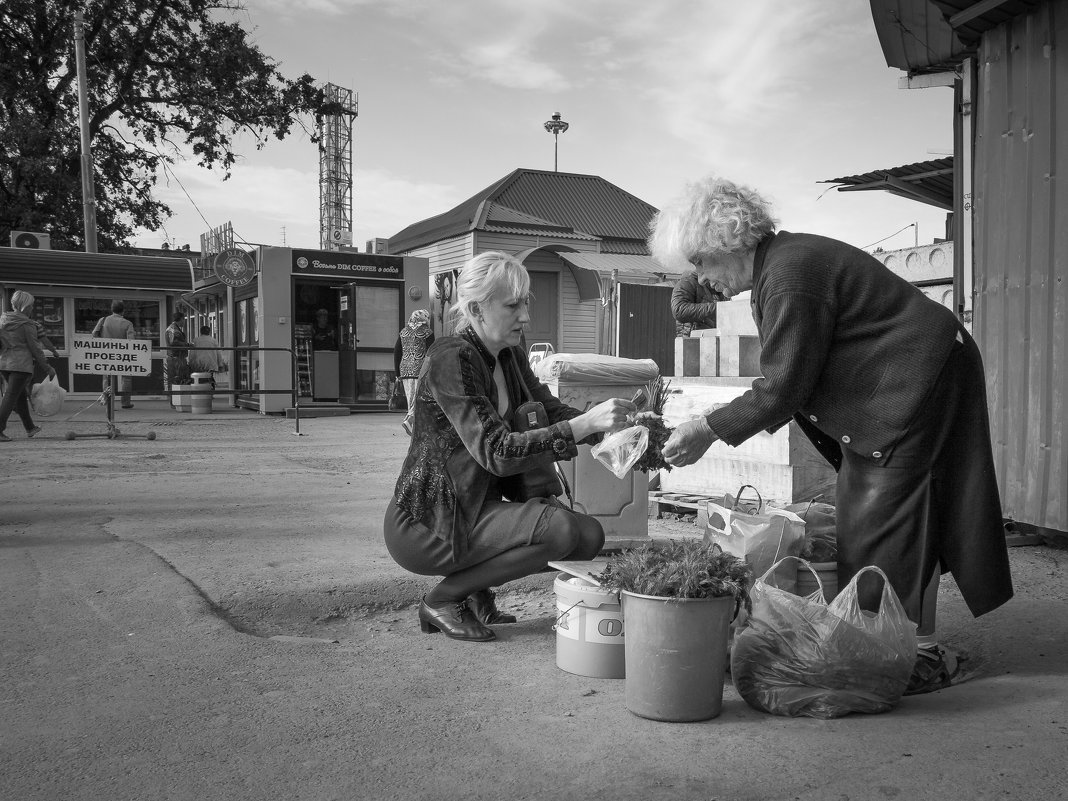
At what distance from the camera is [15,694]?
3.35 metres

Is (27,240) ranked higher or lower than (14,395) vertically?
higher

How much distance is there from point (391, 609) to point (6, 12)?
81.2 ft

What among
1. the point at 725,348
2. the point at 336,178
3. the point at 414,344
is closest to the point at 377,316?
the point at 414,344

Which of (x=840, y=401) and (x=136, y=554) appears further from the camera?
(x=136, y=554)

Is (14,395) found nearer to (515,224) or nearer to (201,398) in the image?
(201,398)

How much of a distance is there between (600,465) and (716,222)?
244cm

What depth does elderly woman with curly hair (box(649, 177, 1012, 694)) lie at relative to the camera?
3.29 metres

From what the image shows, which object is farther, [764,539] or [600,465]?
[600,465]

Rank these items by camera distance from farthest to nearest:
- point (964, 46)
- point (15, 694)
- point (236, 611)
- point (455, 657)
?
point (964, 46) → point (236, 611) → point (455, 657) → point (15, 694)

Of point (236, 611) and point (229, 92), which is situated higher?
point (229, 92)

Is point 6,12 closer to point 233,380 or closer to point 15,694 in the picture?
point 233,380

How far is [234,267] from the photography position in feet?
55.3

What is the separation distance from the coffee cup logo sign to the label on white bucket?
47.5 ft

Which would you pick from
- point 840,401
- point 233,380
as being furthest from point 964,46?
point 233,380
